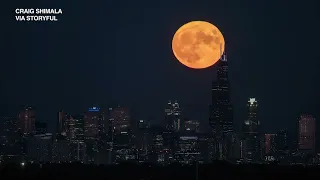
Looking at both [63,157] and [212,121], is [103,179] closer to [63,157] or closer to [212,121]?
[63,157]

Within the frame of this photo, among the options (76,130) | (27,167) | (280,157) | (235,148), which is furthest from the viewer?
(76,130)

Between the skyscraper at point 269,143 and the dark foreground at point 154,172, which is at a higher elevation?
the dark foreground at point 154,172

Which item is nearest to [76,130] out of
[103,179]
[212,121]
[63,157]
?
[63,157]

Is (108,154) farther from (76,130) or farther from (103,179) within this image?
(103,179)

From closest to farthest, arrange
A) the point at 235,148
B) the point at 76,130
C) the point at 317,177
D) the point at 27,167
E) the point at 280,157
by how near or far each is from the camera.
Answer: the point at 317,177 → the point at 27,167 → the point at 280,157 → the point at 235,148 → the point at 76,130

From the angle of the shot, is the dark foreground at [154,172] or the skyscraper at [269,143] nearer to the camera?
the dark foreground at [154,172]

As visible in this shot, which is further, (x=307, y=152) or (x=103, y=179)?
(x=307, y=152)
